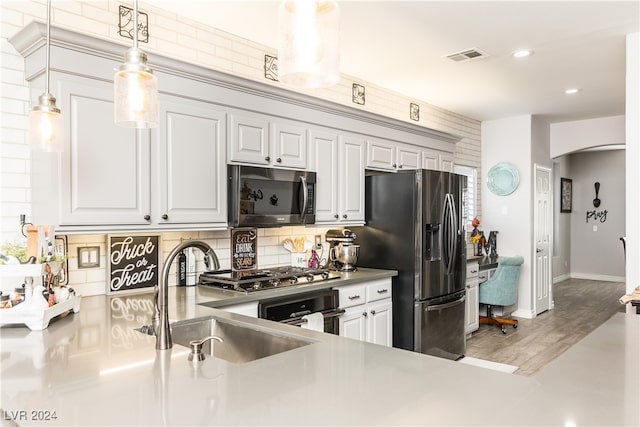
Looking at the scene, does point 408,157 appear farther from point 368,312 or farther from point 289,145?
point 368,312

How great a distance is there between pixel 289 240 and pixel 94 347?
7.36ft

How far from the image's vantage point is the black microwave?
2957 mm

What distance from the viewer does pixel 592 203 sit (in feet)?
31.0

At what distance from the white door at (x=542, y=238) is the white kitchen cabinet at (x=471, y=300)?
1488mm

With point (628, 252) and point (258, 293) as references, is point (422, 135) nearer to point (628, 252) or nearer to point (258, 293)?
point (628, 252)

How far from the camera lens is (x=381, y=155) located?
13.8ft

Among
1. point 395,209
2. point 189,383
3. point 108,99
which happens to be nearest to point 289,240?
point 395,209

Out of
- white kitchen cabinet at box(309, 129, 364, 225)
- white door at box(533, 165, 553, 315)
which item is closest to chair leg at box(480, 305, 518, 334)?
white door at box(533, 165, 553, 315)

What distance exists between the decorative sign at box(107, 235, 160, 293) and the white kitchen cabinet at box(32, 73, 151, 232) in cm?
34

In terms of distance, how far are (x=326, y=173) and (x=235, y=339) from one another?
6.23 feet

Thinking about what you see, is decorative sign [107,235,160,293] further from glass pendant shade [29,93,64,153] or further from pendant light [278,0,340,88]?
pendant light [278,0,340,88]

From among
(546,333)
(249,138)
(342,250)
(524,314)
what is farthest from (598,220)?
(249,138)

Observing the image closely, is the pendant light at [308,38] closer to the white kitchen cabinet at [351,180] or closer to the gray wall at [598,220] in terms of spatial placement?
the white kitchen cabinet at [351,180]

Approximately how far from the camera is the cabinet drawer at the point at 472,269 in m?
5.04
